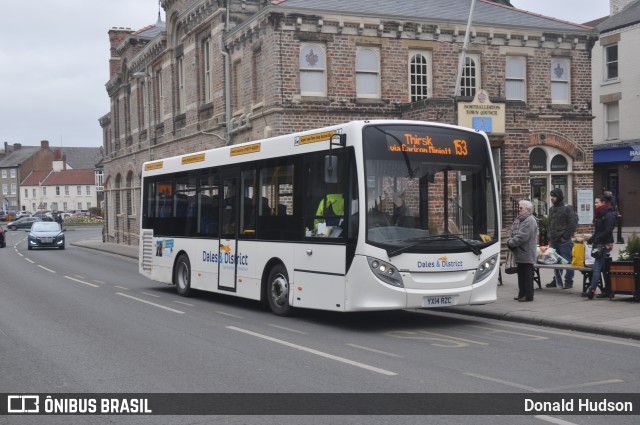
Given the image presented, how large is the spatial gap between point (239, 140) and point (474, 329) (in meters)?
17.3

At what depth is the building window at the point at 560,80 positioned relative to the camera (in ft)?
90.6

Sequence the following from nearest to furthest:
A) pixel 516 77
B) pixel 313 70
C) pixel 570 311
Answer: pixel 570 311, pixel 313 70, pixel 516 77

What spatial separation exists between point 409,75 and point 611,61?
1903cm

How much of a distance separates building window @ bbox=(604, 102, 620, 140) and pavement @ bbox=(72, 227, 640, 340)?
88.2 feet

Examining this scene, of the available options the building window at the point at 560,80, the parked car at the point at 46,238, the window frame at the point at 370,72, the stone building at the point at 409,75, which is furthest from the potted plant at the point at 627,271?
the parked car at the point at 46,238

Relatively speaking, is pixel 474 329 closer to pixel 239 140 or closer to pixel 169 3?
pixel 239 140

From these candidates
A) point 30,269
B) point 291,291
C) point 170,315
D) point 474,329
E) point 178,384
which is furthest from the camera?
point 30,269

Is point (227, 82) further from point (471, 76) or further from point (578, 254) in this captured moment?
point (578, 254)

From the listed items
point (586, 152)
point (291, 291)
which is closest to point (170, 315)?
point (291, 291)

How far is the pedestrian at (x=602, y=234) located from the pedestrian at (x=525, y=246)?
1009mm

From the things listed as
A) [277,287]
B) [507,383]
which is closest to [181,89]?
[277,287]

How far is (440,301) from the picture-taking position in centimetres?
1152
